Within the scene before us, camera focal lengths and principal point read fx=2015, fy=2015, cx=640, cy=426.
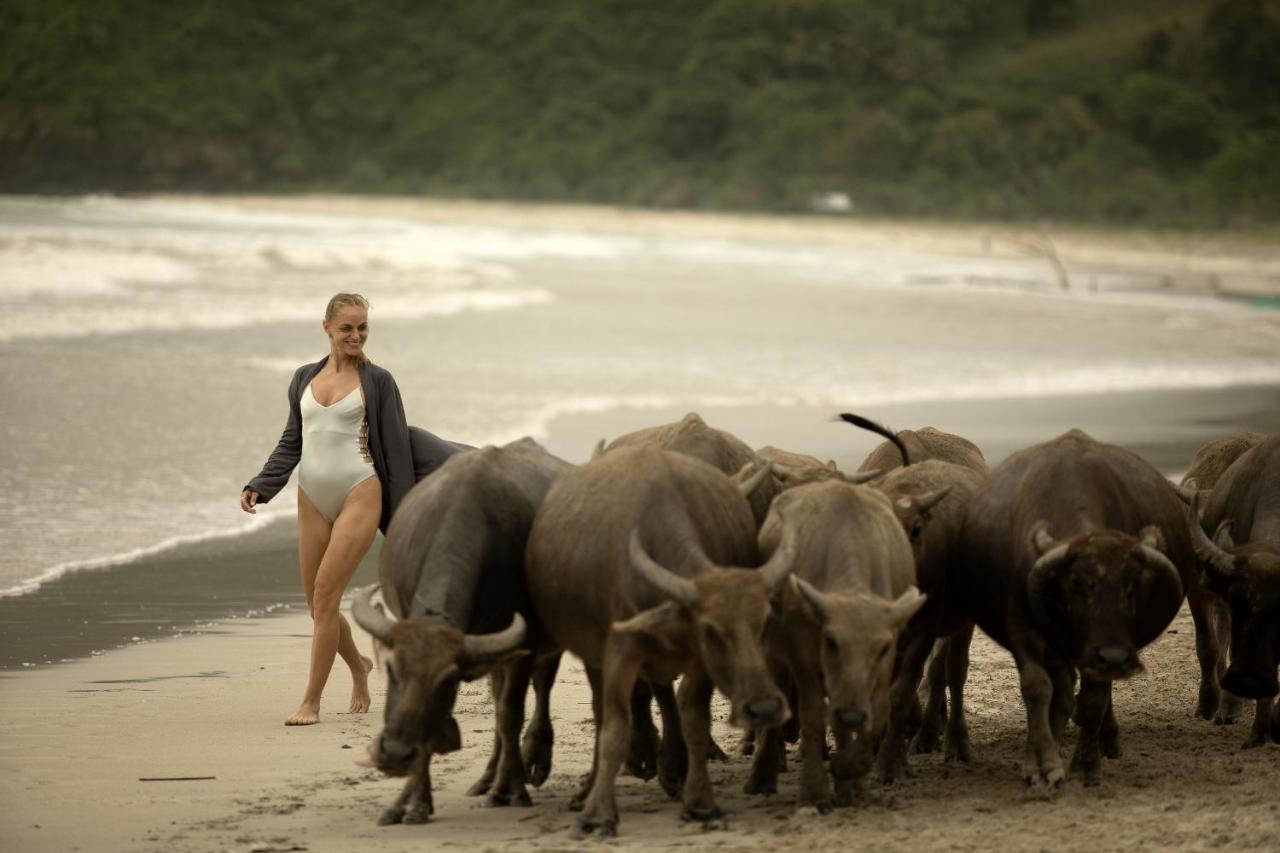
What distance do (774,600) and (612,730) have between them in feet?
2.58

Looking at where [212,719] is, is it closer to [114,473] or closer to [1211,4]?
[114,473]

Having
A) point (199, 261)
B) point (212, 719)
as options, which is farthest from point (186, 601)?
point (199, 261)

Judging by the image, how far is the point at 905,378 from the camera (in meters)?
27.4

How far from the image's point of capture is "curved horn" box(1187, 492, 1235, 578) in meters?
8.48

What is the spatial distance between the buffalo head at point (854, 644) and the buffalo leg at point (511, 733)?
4.32 ft

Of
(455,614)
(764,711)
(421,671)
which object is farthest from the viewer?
(455,614)

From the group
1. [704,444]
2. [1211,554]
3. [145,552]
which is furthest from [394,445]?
[145,552]

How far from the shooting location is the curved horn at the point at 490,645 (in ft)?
24.4

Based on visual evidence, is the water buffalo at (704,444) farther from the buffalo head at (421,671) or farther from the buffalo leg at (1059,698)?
the buffalo head at (421,671)

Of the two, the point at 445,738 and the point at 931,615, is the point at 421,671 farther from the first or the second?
the point at 931,615

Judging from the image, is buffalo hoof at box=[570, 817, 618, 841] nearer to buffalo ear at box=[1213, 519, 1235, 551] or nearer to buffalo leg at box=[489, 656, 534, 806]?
buffalo leg at box=[489, 656, 534, 806]

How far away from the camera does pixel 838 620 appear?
7.48m

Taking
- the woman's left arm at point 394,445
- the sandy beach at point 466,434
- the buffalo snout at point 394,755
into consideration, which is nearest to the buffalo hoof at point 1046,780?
the sandy beach at point 466,434

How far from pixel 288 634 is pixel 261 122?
455ft
